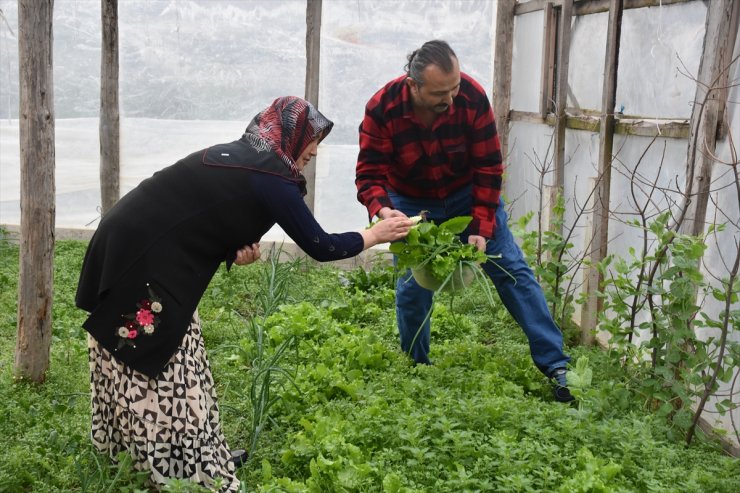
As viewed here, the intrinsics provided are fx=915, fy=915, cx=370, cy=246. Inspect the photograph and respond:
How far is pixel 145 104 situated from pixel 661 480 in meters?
6.31

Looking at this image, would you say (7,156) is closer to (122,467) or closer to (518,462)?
(122,467)

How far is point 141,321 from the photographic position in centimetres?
326

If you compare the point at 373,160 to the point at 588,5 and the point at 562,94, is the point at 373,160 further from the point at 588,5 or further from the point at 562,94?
the point at 588,5

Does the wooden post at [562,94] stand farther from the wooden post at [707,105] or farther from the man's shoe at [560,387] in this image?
the wooden post at [707,105]

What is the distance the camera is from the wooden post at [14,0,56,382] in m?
4.52

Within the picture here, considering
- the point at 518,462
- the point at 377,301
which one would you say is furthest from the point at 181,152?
the point at 518,462

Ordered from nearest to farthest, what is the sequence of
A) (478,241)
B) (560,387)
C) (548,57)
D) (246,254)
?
(246,254) < (478,241) < (560,387) < (548,57)

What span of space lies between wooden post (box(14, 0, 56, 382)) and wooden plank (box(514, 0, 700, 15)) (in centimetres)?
314

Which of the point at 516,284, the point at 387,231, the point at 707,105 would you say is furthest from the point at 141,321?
the point at 707,105

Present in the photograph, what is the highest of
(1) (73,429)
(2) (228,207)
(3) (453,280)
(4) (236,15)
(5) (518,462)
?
(4) (236,15)

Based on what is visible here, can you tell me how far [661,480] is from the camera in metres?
3.19

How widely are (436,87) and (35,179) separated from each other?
206 centimetres

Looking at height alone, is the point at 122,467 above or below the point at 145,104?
below

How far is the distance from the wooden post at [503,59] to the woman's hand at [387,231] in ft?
13.6
